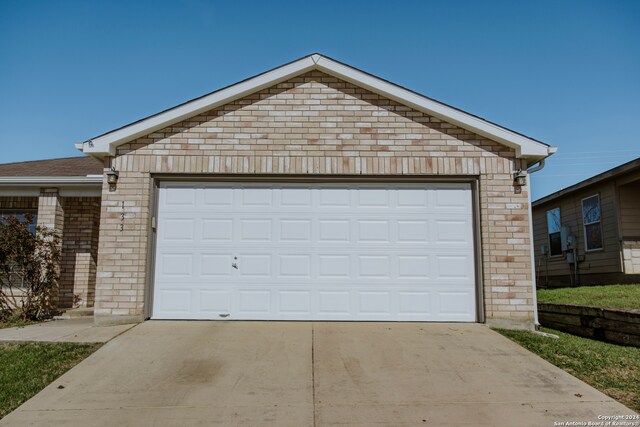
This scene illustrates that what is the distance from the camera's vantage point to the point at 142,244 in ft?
26.2

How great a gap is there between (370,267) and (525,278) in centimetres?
252

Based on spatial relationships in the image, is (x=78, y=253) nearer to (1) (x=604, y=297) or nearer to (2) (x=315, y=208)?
(2) (x=315, y=208)

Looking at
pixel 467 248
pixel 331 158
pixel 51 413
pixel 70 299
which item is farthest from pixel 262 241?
pixel 70 299

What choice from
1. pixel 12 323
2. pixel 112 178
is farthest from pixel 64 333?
pixel 112 178

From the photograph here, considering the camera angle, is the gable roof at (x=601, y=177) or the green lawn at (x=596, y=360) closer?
the green lawn at (x=596, y=360)

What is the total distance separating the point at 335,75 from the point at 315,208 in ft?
7.82

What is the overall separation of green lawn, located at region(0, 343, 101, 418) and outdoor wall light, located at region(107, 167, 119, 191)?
106 inches

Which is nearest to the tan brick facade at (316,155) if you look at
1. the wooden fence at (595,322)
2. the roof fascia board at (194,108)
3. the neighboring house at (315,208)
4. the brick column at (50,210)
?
the neighboring house at (315,208)

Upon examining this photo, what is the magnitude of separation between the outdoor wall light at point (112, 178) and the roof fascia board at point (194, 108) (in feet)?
1.00

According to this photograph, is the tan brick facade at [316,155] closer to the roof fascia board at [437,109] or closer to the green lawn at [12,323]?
the roof fascia board at [437,109]

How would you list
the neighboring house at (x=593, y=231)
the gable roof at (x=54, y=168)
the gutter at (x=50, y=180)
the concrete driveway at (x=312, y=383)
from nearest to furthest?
1. the concrete driveway at (x=312, y=383)
2. the gutter at (x=50, y=180)
3. the gable roof at (x=54, y=168)
4. the neighboring house at (x=593, y=231)

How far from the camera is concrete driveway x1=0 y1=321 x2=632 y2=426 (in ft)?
14.8

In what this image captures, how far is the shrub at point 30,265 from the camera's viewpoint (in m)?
9.06

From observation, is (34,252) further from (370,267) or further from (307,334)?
(370,267)
